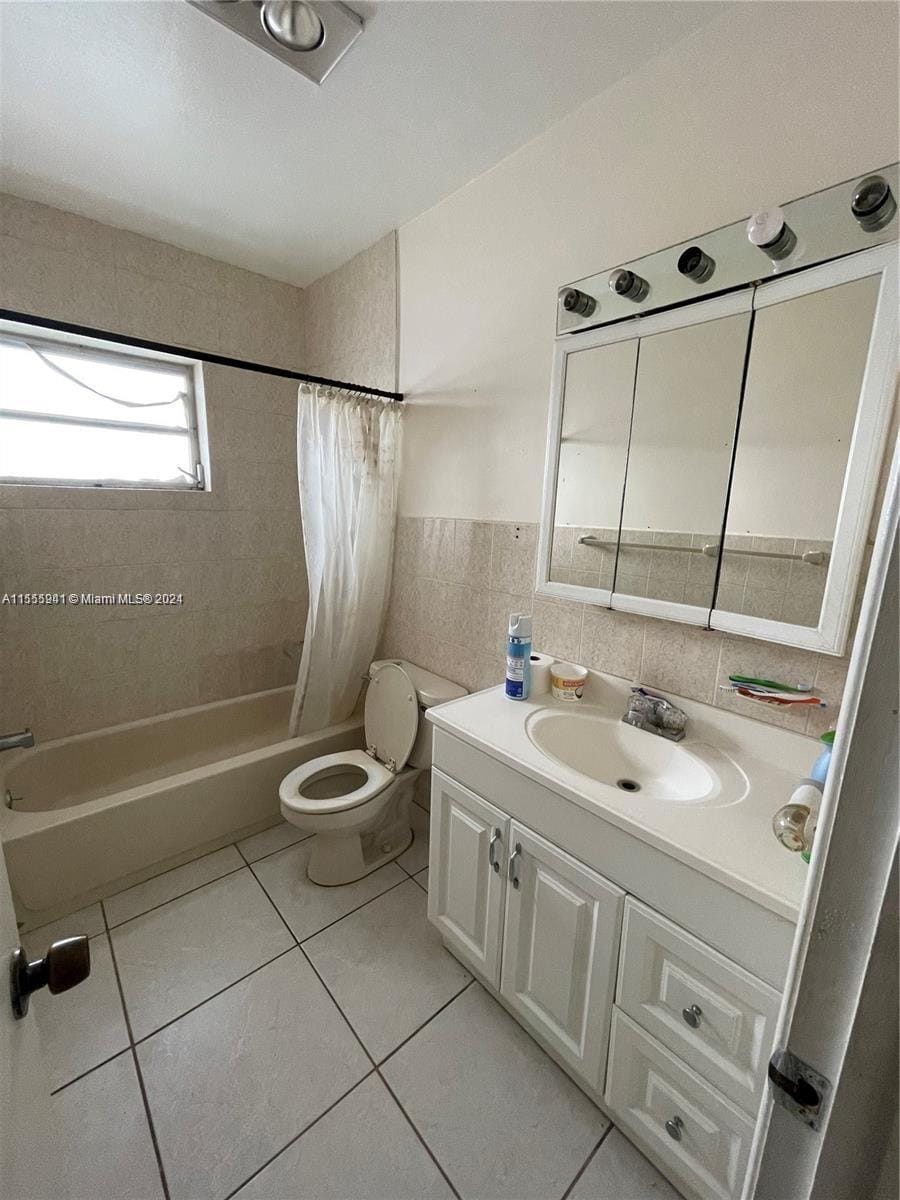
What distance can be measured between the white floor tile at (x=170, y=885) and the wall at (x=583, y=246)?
1.13m

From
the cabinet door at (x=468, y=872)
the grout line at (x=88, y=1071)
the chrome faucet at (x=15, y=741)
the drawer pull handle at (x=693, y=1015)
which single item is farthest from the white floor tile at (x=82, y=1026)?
the drawer pull handle at (x=693, y=1015)

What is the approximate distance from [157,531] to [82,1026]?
1.73m

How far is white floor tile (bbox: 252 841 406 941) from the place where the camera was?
1609 millimetres

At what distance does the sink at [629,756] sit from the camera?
43.1 inches

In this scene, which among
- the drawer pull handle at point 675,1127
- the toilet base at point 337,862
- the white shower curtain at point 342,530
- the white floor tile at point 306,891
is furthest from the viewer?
the white shower curtain at point 342,530

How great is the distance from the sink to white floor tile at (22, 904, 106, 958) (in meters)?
1.61

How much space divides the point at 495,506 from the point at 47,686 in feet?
6.56

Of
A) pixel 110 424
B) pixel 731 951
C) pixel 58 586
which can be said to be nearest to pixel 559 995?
pixel 731 951

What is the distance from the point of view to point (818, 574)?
1006 millimetres

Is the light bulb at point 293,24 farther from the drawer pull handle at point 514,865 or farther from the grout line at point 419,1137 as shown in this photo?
the grout line at point 419,1137

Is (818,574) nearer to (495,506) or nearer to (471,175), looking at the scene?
(495,506)

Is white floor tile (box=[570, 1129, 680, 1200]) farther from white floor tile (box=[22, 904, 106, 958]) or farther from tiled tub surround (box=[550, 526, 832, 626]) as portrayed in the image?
white floor tile (box=[22, 904, 106, 958])

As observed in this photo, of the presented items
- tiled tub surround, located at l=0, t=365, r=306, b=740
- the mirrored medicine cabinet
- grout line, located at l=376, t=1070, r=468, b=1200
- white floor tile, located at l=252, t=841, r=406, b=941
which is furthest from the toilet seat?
the mirrored medicine cabinet

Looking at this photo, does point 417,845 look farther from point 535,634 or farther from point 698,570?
point 698,570
